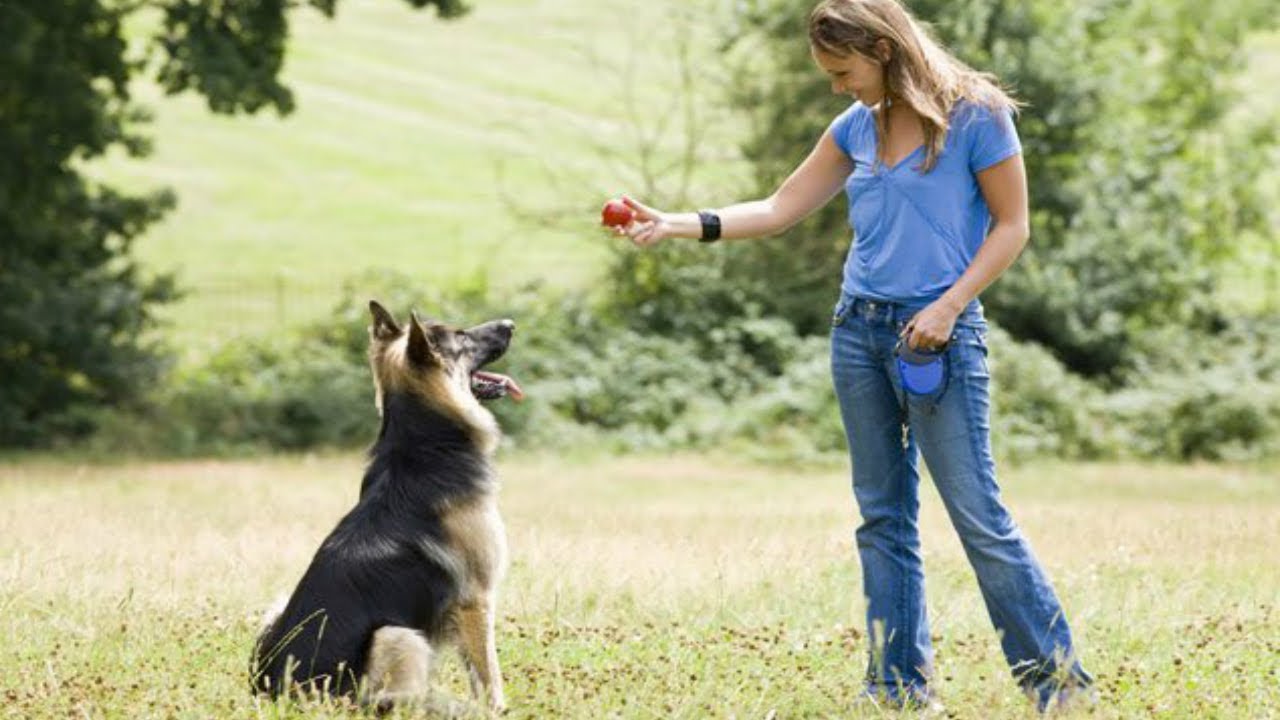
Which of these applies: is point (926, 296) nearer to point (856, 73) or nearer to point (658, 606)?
point (856, 73)

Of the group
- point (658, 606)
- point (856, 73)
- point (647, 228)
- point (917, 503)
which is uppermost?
point (856, 73)

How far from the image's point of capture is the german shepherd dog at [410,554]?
564 centimetres

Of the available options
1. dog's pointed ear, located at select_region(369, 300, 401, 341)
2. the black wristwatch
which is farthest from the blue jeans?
dog's pointed ear, located at select_region(369, 300, 401, 341)

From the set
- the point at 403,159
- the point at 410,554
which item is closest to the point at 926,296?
the point at 410,554

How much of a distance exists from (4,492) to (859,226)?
9513mm

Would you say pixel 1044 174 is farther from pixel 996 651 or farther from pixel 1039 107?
pixel 996 651

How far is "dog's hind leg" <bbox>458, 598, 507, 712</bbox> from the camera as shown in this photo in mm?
6094

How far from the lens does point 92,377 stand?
19578mm

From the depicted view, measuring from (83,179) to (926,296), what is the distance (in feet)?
52.2

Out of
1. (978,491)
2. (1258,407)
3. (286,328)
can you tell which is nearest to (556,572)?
(978,491)

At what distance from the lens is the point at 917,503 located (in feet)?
19.8

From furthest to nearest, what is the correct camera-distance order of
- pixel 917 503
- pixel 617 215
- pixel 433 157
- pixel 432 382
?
pixel 433 157
pixel 432 382
pixel 617 215
pixel 917 503

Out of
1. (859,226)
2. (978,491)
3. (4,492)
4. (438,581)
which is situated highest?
(859,226)

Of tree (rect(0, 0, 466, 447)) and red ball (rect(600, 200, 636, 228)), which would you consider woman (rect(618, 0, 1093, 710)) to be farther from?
tree (rect(0, 0, 466, 447))
